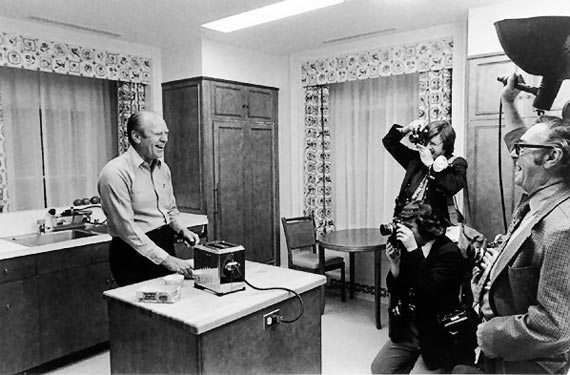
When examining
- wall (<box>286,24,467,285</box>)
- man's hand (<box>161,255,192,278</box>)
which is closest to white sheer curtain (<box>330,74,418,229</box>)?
wall (<box>286,24,467,285</box>)

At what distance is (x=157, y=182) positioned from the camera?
2.54m

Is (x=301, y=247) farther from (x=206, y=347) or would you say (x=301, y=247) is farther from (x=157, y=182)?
(x=206, y=347)

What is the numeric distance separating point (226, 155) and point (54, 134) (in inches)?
57.0

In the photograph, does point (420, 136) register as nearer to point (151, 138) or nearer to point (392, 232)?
point (392, 232)

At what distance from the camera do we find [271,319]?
1887mm

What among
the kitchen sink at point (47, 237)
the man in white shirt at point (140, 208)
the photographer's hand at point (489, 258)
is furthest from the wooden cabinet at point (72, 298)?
the photographer's hand at point (489, 258)

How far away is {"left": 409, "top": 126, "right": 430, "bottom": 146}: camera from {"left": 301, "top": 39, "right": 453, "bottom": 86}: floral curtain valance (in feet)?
3.04

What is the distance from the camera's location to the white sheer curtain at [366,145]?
4250 millimetres

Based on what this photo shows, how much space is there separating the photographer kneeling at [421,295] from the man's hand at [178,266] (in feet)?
3.33

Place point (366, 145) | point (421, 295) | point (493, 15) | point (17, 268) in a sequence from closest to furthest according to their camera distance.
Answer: point (421, 295), point (17, 268), point (493, 15), point (366, 145)

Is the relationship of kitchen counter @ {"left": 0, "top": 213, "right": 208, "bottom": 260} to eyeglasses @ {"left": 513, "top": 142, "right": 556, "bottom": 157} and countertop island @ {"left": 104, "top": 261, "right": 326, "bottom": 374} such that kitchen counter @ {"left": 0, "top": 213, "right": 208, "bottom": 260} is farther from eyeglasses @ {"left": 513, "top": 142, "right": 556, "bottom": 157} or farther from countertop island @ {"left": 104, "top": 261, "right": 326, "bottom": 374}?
eyeglasses @ {"left": 513, "top": 142, "right": 556, "bottom": 157}

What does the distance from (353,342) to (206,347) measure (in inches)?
81.4

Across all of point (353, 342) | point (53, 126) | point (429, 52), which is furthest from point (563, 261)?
point (53, 126)

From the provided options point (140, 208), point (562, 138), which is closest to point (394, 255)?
point (562, 138)
